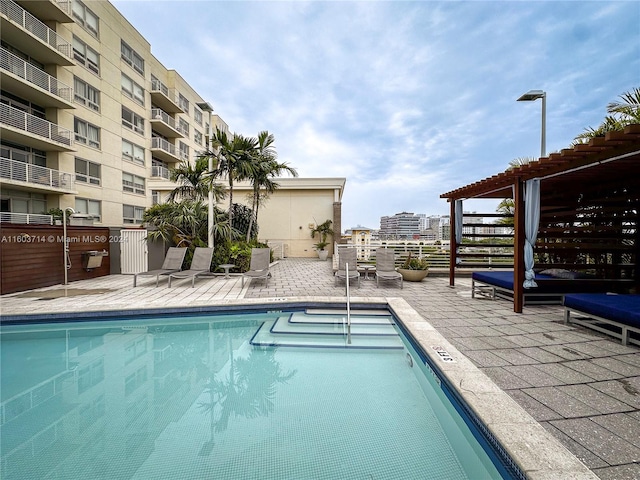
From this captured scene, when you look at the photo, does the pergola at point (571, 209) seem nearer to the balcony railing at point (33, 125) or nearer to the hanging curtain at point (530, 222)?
the hanging curtain at point (530, 222)

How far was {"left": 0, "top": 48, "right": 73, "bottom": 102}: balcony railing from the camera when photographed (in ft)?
38.6

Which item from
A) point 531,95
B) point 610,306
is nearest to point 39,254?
point 610,306

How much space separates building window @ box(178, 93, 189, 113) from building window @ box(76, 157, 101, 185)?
10.8 metres

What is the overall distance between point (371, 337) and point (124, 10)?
23.5 m

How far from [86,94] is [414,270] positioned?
18536mm

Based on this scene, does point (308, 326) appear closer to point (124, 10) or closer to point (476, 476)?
point (476, 476)

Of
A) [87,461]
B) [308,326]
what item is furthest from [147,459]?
[308,326]

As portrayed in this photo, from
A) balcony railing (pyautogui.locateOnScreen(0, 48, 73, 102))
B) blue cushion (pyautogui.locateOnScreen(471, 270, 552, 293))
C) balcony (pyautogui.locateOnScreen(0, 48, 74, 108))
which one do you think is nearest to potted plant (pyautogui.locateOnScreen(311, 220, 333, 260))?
blue cushion (pyautogui.locateOnScreen(471, 270, 552, 293))

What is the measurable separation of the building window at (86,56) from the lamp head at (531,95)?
1959 centimetres

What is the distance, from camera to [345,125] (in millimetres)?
17266

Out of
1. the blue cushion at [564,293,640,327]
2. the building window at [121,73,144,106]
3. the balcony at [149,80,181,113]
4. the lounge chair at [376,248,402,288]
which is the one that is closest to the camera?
the blue cushion at [564,293,640,327]

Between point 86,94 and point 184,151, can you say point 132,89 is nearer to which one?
point 86,94

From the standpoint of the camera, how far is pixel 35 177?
12.8 meters

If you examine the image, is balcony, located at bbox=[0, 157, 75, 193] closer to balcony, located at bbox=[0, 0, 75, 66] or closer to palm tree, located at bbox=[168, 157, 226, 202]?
balcony, located at bbox=[0, 0, 75, 66]
